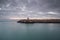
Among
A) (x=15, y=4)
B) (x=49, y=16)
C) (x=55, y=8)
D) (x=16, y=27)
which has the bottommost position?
(x=16, y=27)

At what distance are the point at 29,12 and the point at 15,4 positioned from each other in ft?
2.16

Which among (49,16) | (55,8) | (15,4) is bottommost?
(49,16)

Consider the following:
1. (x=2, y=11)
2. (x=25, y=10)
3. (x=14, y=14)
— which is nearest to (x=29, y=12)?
(x=25, y=10)

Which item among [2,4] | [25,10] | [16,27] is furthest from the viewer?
[16,27]

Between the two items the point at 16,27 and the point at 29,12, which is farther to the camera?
the point at 16,27

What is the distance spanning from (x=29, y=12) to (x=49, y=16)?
32.7 inches

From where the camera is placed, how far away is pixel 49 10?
4020 millimetres

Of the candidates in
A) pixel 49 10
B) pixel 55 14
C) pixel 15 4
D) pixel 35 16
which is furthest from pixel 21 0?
pixel 55 14

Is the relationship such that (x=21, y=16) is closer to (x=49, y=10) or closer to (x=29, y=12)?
(x=29, y=12)

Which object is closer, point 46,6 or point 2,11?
point 2,11

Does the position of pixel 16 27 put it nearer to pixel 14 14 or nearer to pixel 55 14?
pixel 14 14

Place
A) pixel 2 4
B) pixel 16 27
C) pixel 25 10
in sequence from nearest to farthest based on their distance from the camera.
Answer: pixel 2 4
pixel 25 10
pixel 16 27

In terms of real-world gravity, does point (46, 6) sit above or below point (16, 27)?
above

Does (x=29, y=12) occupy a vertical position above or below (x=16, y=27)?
above
